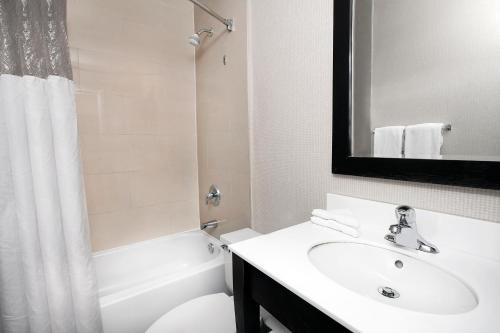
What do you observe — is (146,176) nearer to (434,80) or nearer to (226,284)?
(226,284)

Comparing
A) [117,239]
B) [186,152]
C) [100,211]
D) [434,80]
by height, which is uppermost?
[434,80]

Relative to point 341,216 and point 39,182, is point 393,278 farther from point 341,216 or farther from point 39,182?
point 39,182

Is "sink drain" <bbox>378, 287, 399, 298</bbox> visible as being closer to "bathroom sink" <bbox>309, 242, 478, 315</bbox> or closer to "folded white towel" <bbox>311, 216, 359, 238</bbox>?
"bathroom sink" <bbox>309, 242, 478, 315</bbox>

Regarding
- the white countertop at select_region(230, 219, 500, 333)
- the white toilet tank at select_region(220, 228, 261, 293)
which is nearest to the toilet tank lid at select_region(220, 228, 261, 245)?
the white toilet tank at select_region(220, 228, 261, 293)

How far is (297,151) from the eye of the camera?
1068 millimetres

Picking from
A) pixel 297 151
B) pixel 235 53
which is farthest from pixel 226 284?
pixel 235 53

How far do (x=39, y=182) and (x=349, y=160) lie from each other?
1.19m

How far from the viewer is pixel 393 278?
0.65 metres

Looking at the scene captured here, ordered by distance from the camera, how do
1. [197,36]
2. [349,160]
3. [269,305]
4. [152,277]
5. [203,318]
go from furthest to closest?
[152,277] < [197,36] < [203,318] < [349,160] < [269,305]

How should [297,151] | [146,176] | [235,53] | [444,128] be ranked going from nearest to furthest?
[444,128] < [297,151] < [235,53] < [146,176]

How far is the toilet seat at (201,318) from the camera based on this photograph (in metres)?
0.95

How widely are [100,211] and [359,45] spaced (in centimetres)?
183

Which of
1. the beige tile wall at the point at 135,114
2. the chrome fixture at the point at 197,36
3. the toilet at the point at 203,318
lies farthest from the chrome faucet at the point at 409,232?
the beige tile wall at the point at 135,114

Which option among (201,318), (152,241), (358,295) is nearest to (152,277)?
(152,241)
